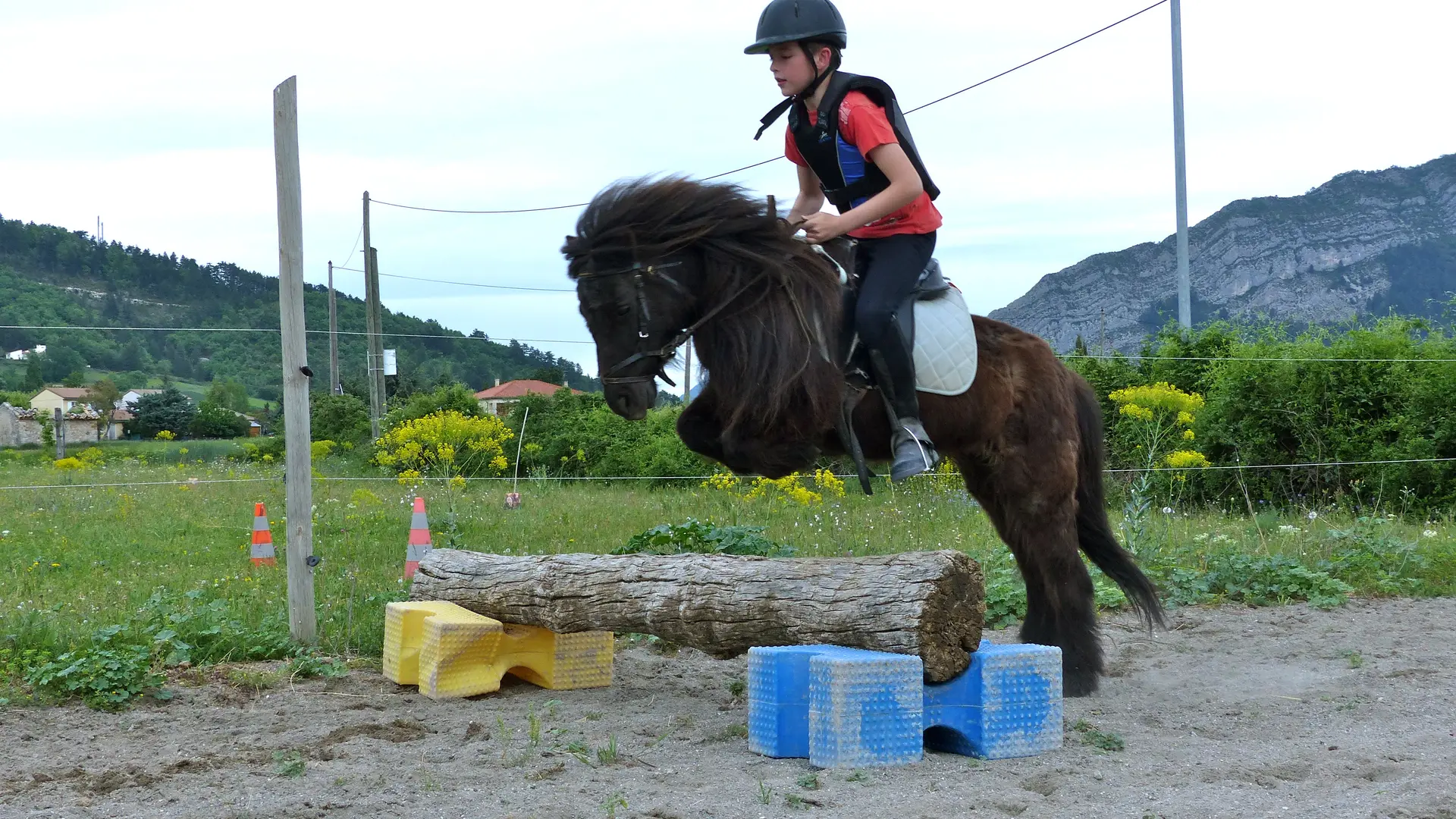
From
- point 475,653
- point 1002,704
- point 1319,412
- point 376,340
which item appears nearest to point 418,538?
point 475,653

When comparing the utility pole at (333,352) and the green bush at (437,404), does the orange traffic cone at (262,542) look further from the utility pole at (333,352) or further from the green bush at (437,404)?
the utility pole at (333,352)

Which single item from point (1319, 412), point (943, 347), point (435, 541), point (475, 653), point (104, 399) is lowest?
point (475, 653)

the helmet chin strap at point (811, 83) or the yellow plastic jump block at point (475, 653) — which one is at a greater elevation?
the helmet chin strap at point (811, 83)

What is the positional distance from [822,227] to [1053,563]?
1.98 m

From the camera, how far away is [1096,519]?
5.73 meters

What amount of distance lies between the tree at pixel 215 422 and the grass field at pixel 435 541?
915 centimetres

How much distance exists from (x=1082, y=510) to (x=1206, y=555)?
131 inches

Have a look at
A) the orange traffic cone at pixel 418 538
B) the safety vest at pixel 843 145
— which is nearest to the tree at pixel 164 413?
the orange traffic cone at pixel 418 538

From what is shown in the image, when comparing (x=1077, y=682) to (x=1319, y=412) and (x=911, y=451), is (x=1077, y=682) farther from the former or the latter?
(x=1319, y=412)

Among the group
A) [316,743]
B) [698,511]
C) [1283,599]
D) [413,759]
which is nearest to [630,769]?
[413,759]

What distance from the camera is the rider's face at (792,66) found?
4473mm

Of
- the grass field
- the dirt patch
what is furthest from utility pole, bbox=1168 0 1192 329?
the dirt patch

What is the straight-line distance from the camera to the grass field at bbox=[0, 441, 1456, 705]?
6.00m

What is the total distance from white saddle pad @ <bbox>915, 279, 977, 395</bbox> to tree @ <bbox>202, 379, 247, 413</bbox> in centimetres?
1459
